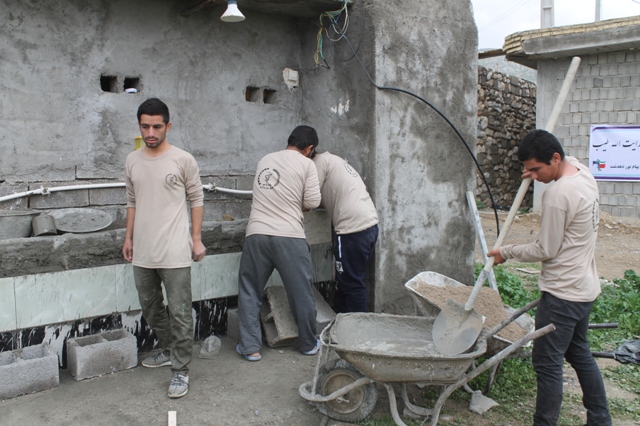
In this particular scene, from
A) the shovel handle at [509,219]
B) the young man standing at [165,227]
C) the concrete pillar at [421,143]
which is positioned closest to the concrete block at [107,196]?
the young man standing at [165,227]

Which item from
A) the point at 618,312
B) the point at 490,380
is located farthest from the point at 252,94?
the point at 618,312

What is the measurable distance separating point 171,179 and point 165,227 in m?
0.33

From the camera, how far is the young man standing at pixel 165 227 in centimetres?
404

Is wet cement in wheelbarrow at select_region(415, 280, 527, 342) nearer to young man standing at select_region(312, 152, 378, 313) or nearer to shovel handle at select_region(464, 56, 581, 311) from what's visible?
shovel handle at select_region(464, 56, 581, 311)

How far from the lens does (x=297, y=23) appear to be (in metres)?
6.06

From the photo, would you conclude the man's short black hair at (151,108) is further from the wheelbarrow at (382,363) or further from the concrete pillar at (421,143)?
the concrete pillar at (421,143)

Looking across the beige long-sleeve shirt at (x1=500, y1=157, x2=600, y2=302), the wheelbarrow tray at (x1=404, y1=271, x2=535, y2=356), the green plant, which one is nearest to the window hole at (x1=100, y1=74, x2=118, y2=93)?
the wheelbarrow tray at (x1=404, y1=271, x2=535, y2=356)

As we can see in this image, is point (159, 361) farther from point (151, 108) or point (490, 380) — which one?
point (490, 380)

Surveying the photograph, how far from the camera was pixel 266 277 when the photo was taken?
4.79 m

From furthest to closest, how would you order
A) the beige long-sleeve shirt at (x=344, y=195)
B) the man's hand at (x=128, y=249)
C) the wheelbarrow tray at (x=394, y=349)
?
the beige long-sleeve shirt at (x=344, y=195)
the man's hand at (x=128, y=249)
the wheelbarrow tray at (x=394, y=349)

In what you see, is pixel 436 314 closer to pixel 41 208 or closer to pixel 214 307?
pixel 214 307

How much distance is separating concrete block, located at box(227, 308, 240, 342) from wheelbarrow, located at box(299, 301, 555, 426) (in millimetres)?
1372

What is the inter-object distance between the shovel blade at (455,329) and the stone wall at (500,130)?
11206mm

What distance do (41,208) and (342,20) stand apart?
123 inches
